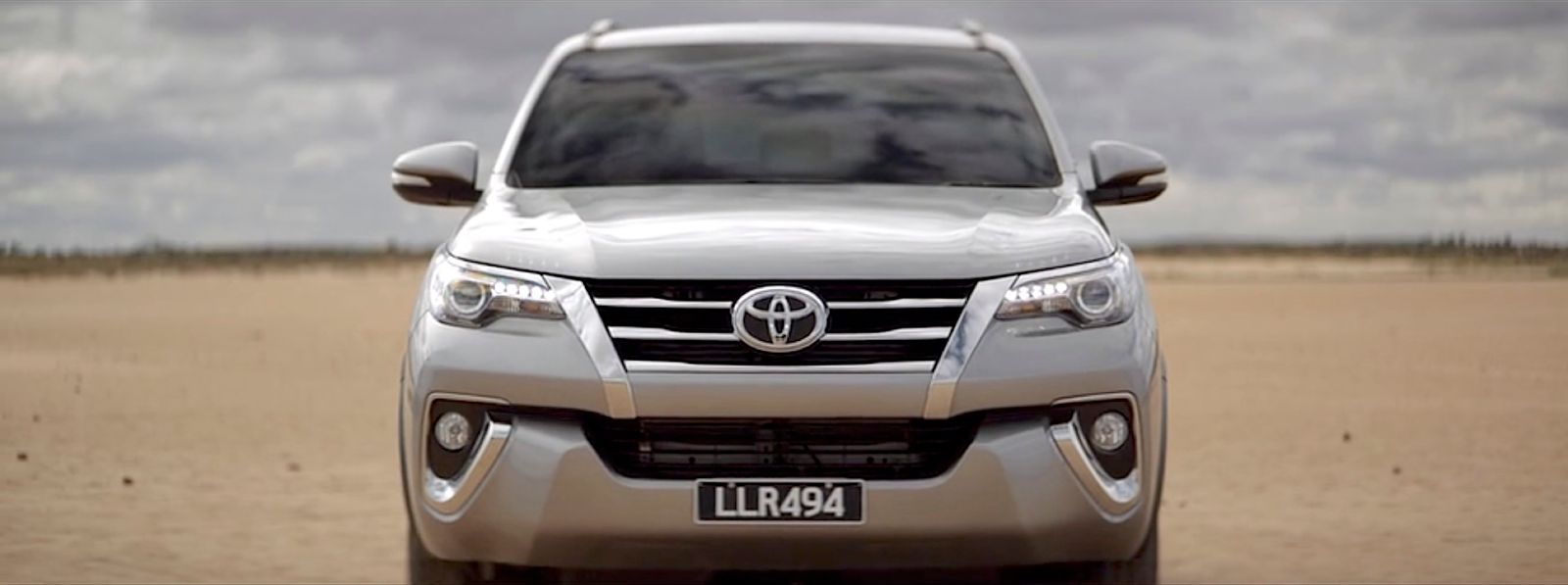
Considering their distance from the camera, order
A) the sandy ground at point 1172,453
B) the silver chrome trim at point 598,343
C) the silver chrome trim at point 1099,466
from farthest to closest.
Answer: the sandy ground at point 1172,453, the silver chrome trim at point 1099,466, the silver chrome trim at point 598,343

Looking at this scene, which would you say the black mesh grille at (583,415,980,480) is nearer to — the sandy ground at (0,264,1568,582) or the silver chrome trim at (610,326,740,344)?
the silver chrome trim at (610,326,740,344)

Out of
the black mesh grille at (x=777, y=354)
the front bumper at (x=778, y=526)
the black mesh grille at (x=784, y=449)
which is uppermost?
the black mesh grille at (x=777, y=354)

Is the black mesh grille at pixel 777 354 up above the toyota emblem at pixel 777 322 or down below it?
below

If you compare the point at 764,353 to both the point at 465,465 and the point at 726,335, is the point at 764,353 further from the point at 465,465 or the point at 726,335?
the point at 465,465

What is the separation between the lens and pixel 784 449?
6047mm

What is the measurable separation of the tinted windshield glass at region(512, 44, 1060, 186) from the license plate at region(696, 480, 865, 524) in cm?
150

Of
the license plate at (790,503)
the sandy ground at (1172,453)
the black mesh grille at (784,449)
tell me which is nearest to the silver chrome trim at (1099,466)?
the black mesh grille at (784,449)

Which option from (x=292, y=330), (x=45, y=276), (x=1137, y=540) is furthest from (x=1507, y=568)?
(x=45, y=276)

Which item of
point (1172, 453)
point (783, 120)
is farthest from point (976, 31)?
point (1172, 453)

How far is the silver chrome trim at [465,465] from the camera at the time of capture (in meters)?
6.06

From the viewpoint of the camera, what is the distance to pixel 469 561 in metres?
6.44

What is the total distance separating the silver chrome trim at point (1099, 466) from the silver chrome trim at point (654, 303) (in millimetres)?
823

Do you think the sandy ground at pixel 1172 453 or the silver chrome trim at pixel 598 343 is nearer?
the silver chrome trim at pixel 598 343

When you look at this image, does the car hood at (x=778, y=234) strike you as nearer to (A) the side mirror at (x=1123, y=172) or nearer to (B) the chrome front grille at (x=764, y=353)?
(B) the chrome front grille at (x=764, y=353)
